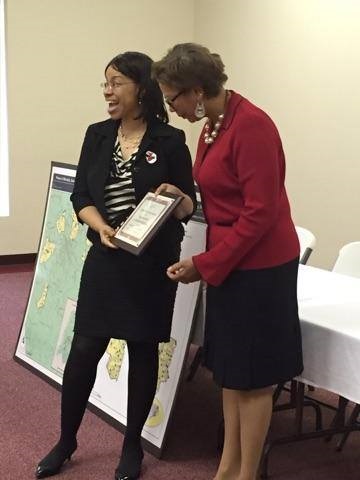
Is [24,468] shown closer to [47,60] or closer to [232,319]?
[232,319]

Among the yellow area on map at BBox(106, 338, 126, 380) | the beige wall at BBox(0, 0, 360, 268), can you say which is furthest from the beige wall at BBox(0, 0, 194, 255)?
the yellow area on map at BBox(106, 338, 126, 380)

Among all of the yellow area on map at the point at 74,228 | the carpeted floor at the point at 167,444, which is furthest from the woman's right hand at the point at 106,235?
the yellow area on map at the point at 74,228

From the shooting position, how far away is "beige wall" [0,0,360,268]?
14.9ft

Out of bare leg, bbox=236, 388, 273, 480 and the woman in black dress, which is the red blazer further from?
bare leg, bbox=236, 388, 273, 480

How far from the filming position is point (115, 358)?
2.54m

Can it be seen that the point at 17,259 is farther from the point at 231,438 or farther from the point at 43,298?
the point at 231,438

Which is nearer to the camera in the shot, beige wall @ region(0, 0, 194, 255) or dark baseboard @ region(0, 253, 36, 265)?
beige wall @ region(0, 0, 194, 255)

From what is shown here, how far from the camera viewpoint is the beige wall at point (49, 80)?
17.2 feet

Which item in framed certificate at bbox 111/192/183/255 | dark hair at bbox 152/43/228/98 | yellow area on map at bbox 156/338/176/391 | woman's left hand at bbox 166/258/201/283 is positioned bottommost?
yellow area on map at bbox 156/338/176/391

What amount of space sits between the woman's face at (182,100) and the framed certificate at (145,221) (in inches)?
9.6

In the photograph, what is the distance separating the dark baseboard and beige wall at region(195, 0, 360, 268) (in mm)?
2338

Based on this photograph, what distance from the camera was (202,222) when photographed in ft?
7.48

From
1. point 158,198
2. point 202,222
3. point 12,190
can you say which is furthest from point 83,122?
point 158,198

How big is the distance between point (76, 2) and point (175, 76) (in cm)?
415
